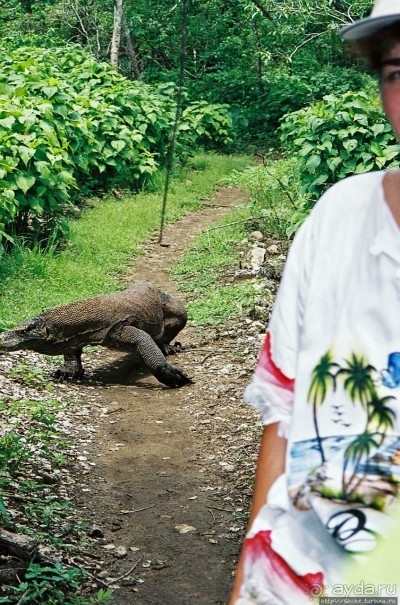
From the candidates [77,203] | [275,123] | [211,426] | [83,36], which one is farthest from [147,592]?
[83,36]

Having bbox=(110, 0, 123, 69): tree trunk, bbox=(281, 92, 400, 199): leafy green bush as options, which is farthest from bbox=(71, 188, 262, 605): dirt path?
bbox=(110, 0, 123, 69): tree trunk

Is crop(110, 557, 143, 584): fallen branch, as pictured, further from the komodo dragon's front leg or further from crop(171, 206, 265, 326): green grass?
crop(171, 206, 265, 326): green grass

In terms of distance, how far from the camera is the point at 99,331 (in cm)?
614

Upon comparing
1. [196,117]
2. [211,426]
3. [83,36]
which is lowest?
[211,426]

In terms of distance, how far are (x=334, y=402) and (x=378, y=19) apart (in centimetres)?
53

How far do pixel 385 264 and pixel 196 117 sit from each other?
1433cm

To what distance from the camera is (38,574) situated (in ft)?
10.4

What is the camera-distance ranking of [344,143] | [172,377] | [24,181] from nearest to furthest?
[172,377] → [344,143] → [24,181]

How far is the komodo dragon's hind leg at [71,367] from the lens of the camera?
6.02 m

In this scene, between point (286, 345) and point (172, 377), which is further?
point (172, 377)

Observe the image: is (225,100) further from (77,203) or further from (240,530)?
(240,530)

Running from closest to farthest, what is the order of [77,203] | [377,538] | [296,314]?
1. [377,538]
2. [296,314]
3. [77,203]

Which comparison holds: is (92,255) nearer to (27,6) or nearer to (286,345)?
(286,345)

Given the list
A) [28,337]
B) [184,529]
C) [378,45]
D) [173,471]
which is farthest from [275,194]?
[378,45]
